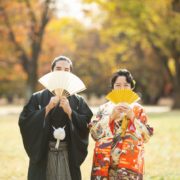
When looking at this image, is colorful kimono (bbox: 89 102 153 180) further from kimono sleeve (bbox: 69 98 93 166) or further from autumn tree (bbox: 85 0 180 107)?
autumn tree (bbox: 85 0 180 107)

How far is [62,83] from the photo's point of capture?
4.65m

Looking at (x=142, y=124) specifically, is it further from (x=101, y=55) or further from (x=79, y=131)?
(x=101, y=55)

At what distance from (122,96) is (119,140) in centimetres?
43

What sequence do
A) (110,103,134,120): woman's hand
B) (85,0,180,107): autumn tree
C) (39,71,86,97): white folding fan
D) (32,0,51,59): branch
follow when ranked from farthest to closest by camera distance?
(85,0,180,107): autumn tree → (32,0,51,59): branch → (39,71,86,97): white folding fan → (110,103,134,120): woman's hand

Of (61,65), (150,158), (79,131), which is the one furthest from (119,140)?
(150,158)

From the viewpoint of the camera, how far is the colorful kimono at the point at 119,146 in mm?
4582

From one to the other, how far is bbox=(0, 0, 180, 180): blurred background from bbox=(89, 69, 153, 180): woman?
2.74 m

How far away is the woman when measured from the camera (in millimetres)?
4582

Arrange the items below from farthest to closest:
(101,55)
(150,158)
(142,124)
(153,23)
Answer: (101,55)
(153,23)
(150,158)
(142,124)

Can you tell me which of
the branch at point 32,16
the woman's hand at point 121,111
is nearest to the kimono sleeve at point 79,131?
the woman's hand at point 121,111

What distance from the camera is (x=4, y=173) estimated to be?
8.02m

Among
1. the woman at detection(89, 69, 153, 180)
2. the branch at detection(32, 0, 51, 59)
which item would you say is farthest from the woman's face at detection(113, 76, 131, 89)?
the branch at detection(32, 0, 51, 59)

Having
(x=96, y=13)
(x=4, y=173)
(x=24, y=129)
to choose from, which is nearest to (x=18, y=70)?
(x=96, y=13)

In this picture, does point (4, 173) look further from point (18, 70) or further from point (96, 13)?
point (18, 70)
